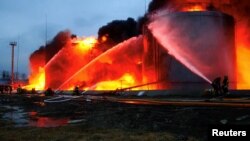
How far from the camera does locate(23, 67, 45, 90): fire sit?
3539 inches

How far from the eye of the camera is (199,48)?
1633 inches

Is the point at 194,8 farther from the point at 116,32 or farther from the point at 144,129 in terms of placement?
the point at 116,32

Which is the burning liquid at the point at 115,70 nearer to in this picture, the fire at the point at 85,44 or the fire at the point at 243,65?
the fire at the point at 85,44

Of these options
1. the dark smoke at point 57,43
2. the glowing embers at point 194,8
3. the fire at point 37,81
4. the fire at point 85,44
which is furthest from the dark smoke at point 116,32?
the glowing embers at point 194,8

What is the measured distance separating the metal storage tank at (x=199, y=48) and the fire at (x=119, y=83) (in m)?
15.4

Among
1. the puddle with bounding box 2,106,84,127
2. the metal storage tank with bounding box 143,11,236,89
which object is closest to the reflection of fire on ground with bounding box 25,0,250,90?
the metal storage tank with bounding box 143,11,236,89

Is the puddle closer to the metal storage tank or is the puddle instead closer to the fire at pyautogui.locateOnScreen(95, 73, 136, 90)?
the metal storage tank

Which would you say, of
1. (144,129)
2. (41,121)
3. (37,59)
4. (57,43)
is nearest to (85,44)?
(57,43)

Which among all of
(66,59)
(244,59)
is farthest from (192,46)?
(66,59)

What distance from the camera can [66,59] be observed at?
253 feet

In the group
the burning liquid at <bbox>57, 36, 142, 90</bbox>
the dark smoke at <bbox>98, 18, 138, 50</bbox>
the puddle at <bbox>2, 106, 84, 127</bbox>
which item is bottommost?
the puddle at <bbox>2, 106, 84, 127</bbox>

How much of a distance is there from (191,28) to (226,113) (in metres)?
28.9

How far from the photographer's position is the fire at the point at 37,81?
89.9m

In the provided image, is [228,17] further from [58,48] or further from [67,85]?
[58,48]
